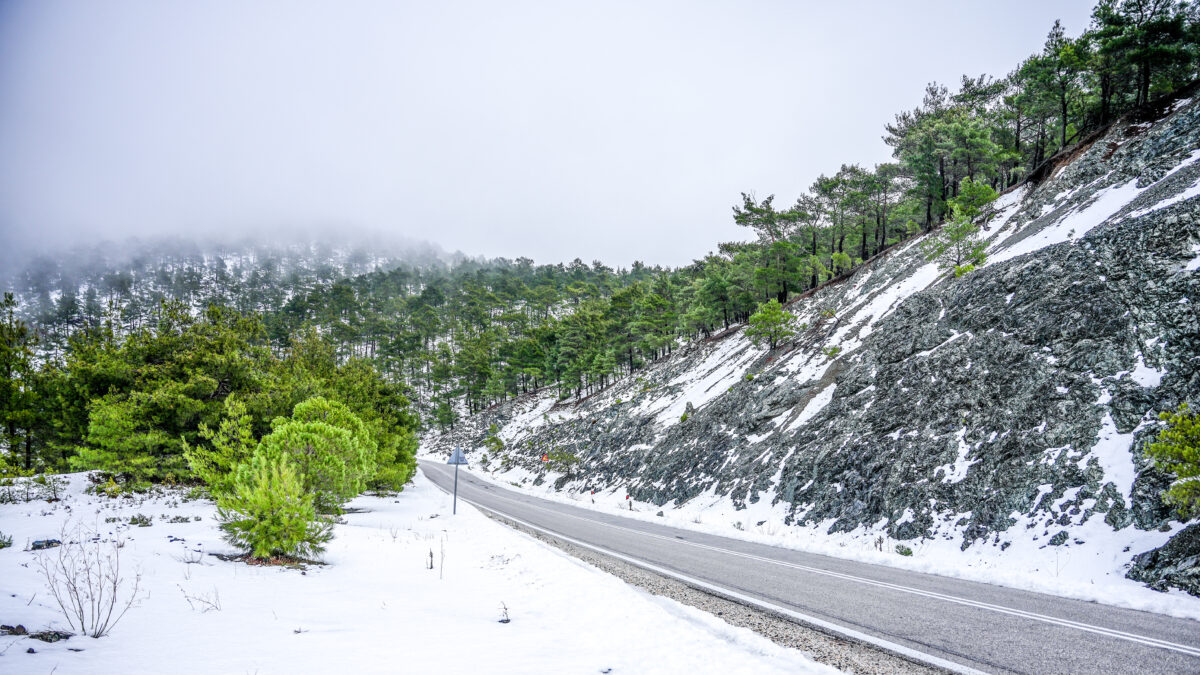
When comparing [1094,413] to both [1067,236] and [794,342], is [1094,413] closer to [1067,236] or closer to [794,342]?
[1067,236]

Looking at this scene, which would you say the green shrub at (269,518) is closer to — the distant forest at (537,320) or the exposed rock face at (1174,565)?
the distant forest at (537,320)

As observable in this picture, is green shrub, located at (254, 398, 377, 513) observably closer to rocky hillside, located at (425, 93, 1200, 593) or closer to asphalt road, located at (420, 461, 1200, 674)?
asphalt road, located at (420, 461, 1200, 674)

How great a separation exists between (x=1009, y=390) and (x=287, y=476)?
707 inches

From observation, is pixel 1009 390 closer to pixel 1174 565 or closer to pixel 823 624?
pixel 1174 565

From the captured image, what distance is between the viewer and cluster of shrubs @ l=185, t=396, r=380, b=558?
291 inches

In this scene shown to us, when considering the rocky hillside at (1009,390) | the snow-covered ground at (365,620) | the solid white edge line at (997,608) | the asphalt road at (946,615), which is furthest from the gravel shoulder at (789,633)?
the rocky hillside at (1009,390)

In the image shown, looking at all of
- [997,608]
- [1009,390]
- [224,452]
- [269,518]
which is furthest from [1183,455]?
[224,452]

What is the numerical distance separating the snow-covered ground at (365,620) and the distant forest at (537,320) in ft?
30.7

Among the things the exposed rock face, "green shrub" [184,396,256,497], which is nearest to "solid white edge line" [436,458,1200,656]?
the exposed rock face

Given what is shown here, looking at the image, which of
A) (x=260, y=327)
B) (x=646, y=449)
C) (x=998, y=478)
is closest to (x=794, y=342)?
(x=646, y=449)

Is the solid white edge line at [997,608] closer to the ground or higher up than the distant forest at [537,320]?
closer to the ground

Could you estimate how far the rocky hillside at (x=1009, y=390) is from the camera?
10.1 m

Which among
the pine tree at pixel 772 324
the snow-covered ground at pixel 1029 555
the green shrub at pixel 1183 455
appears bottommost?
the snow-covered ground at pixel 1029 555

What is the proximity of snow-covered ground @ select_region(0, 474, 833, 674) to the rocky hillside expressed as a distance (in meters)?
9.08
